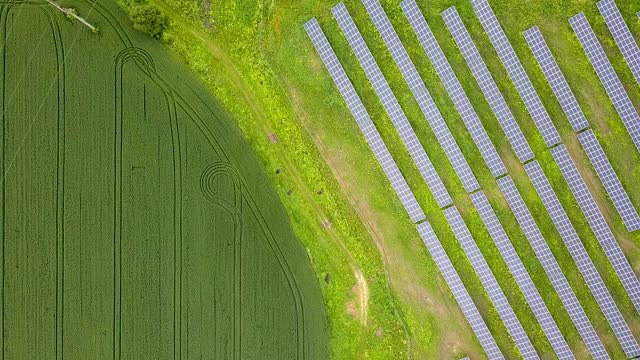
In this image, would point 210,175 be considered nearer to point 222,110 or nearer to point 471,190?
point 222,110

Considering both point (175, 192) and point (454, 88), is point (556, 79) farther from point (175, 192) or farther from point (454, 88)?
point (175, 192)

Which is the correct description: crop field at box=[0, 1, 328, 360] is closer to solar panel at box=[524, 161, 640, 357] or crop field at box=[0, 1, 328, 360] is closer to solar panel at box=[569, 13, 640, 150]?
solar panel at box=[524, 161, 640, 357]

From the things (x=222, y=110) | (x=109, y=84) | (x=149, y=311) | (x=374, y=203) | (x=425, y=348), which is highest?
(x=109, y=84)

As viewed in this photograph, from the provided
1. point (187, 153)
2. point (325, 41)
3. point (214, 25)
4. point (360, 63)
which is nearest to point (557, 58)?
point (360, 63)

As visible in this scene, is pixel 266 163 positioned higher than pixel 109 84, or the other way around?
pixel 109 84

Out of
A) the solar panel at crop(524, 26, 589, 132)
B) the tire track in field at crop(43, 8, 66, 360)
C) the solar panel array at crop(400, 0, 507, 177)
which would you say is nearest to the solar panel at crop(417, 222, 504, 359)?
the solar panel array at crop(400, 0, 507, 177)

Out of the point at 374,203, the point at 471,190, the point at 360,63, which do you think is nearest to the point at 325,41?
the point at 360,63
